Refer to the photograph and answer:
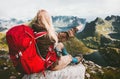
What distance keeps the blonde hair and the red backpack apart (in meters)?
0.33

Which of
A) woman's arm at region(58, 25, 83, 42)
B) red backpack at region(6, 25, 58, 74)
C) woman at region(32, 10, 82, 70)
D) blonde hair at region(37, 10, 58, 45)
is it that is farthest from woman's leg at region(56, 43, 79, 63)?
red backpack at region(6, 25, 58, 74)

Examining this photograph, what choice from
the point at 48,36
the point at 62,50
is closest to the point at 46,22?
the point at 48,36

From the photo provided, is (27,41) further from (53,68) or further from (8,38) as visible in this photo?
(53,68)

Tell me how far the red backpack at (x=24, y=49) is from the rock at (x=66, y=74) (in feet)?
2.59

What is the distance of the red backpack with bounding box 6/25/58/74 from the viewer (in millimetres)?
13117

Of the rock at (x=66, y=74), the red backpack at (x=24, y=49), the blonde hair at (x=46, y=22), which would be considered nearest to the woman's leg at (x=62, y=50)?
the rock at (x=66, y=74)

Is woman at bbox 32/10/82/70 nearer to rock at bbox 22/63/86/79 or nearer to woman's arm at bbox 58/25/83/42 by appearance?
woman's arm at bbox 58/25/83/42

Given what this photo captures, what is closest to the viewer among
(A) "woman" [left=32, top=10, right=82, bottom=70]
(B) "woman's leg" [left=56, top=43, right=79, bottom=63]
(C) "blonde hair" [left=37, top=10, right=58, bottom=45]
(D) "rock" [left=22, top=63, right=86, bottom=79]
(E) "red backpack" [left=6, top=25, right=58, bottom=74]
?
(E) "red backpack" [left=6, top=25, right=58, bottom=74]

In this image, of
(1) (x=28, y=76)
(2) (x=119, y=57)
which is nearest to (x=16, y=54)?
(1) (x=28, y=76)

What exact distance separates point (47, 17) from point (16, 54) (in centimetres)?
210

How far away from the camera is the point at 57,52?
15.1 m

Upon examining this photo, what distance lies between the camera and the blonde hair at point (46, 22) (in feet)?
45.1

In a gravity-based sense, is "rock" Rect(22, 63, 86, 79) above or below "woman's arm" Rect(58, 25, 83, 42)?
below

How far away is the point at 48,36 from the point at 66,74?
246 cm
